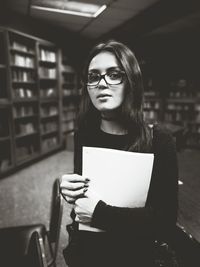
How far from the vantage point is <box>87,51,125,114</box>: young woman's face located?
77cm

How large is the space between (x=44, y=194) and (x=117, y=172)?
3056mm

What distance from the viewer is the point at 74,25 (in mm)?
5793

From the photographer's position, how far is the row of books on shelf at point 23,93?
4.73 m

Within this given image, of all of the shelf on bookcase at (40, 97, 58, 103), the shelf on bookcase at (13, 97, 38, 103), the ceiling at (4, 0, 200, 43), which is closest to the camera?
the ceiling at (4, 0, 200, 43)

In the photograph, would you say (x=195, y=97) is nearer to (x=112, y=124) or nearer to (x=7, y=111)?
(x=7, y=111)

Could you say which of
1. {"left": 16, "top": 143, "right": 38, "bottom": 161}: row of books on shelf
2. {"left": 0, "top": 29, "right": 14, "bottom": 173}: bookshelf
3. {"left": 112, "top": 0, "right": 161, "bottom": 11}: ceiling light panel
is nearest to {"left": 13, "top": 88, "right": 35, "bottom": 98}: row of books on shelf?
{"left": 0, "top": 29, "right": 14, "bottom": 173}: bookshelf

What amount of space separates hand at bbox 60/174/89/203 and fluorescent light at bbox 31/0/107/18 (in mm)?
4020

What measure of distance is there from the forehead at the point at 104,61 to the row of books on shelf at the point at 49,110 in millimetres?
5042

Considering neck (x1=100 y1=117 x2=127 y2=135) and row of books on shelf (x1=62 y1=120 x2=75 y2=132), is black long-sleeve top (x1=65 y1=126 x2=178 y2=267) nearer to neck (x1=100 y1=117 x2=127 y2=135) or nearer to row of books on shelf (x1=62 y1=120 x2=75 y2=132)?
neck (x1=100 y1=117 x2=127 y2=135)

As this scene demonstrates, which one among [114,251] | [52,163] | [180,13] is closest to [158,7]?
[180,13]

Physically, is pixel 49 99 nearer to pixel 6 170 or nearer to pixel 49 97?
pixel 49 97

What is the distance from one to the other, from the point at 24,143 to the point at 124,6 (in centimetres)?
316

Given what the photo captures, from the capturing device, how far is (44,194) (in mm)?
3562

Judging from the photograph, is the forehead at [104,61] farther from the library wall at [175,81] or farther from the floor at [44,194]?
the library wall at [175,81]
